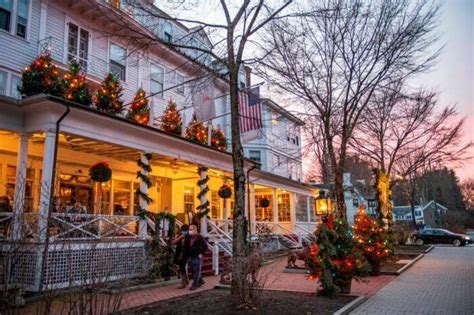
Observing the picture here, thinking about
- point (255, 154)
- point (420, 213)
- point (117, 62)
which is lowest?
point (420, 213)

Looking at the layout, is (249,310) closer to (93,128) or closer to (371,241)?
(93,128)

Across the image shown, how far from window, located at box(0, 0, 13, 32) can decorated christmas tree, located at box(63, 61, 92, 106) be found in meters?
3.20

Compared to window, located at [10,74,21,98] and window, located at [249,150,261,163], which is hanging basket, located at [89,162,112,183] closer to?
window, located at [10,74,21,98]

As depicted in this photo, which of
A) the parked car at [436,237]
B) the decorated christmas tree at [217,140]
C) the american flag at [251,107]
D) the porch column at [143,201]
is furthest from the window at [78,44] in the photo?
the parked car at [436,237]

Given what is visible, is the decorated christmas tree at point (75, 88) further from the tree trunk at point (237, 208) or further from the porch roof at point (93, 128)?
the tree trunk at point (237, 208)

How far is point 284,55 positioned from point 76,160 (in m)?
9.27

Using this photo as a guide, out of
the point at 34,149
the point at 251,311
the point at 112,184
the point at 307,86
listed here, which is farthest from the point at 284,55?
the point at 251,311

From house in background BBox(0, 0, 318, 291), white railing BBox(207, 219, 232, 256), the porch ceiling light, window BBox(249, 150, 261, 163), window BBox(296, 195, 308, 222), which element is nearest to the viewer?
house in background BBox(0, 0, 318, 291)

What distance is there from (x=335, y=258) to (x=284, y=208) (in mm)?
19225

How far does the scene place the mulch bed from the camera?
7528 millimetres

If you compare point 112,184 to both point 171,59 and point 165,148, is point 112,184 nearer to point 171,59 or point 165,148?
point 165,148

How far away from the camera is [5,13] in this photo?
13.8 meters

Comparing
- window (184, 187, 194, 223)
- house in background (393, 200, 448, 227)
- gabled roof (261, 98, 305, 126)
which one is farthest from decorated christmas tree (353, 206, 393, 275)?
house in background (393, 200, 448, 227)

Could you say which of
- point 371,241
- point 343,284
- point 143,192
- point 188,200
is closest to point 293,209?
point 188,200
